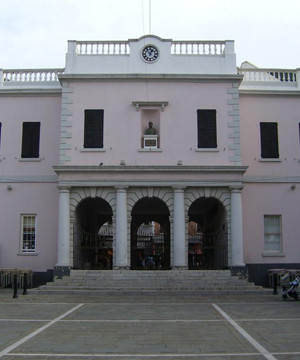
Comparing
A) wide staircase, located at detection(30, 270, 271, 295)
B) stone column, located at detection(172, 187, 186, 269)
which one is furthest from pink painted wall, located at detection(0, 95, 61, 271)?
stone column, located at detection(172, 187, 186, 269)

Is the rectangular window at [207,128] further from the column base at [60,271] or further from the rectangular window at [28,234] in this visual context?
the rectangular window at [28,234]

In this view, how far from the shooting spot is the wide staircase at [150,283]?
2186 centimetres

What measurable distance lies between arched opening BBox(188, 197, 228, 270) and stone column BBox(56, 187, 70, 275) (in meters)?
6.75

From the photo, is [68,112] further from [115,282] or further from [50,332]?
[50,332]

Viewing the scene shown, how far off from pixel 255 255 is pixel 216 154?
5.41m

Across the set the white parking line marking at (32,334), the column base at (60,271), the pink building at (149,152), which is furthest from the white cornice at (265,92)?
the white parking line marking at (32,334)

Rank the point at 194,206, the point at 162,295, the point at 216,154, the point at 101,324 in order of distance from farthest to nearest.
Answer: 1. the point at 194,206
2. the point at 216,154
3. the point at 162,295
4. the point at 101,324

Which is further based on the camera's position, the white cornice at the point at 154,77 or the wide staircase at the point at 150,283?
the white cornice at the point at 154,77

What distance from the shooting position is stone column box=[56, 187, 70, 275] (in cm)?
2402

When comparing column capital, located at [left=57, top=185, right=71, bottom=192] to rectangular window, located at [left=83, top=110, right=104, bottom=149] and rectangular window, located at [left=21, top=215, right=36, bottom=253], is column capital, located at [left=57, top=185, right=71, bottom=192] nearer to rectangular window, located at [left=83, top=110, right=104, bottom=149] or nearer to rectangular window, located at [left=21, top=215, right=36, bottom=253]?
rectangular window, located at [left=83, top=110, right=104, bottom=149]

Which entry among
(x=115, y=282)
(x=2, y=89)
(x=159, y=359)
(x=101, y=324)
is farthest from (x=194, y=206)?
(x=159, y=359)

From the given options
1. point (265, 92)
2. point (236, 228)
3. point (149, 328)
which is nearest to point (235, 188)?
point (236, 228)

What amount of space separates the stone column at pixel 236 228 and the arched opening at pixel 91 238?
6905mm

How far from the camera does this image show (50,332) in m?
12.3
